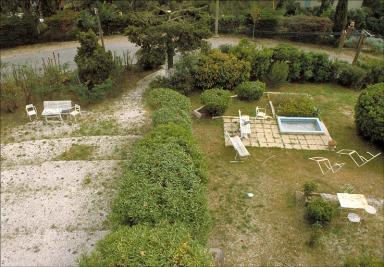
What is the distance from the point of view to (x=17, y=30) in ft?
69.2

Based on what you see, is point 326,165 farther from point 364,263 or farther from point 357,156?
point 364,263

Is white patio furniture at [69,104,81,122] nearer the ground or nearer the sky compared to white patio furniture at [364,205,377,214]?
nearer the sky

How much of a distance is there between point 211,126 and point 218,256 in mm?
6213

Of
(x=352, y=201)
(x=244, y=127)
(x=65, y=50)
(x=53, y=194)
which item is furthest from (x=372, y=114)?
(x=65, y=50)

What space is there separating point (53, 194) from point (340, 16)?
2173cm

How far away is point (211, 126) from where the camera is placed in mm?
13195

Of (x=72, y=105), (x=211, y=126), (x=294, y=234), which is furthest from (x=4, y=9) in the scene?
(x=294, y=234)

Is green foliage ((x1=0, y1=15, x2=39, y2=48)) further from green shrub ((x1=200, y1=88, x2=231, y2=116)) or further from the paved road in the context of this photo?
green shrub ((x1=200, y1=88, x2=231, y2=116))

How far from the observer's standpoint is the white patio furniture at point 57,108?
525 inches

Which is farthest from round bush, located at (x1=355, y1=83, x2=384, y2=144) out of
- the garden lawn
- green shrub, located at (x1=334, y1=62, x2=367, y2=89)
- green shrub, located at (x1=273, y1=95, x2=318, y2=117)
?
green shrub, located at (x1=334, y1=62, x2=367, y2=89)

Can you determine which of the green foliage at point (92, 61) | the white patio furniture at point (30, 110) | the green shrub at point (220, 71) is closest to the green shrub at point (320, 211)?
the green shrub at point (220, 71)

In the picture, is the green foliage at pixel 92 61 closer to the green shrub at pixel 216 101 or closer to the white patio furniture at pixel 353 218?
the green shrub at pixel 216 101

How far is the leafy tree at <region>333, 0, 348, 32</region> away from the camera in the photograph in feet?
75.9

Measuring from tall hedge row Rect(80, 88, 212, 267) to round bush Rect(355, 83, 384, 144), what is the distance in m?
6.71
